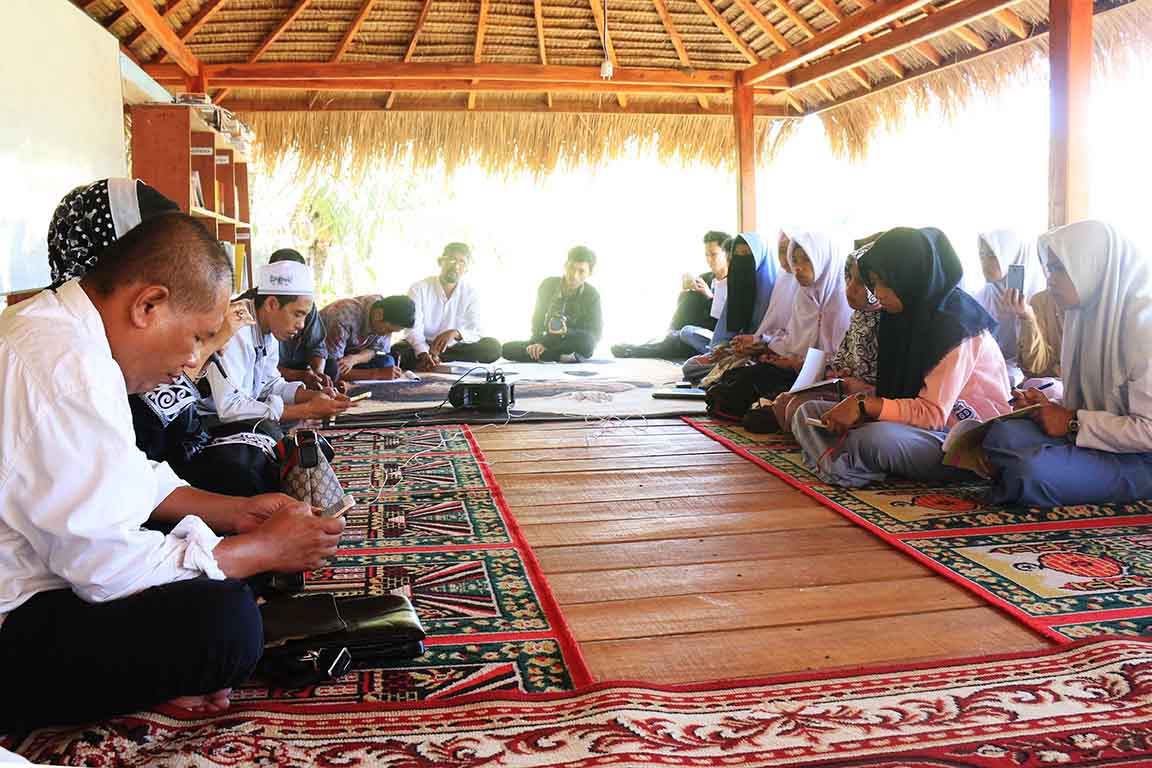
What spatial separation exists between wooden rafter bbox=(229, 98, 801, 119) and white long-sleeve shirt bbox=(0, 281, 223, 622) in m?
7.99

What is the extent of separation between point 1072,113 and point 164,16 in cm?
559

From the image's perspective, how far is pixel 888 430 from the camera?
364 cm

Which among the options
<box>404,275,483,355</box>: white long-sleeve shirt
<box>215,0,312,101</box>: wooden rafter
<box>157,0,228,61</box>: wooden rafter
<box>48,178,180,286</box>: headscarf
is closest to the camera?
<box>48,178,180,286</box>: headscarf

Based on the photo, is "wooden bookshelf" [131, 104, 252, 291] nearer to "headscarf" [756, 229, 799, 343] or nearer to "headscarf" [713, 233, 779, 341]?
"headscarf" [713, 233, 779, 341]

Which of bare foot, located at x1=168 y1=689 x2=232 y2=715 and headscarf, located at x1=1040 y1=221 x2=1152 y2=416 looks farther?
headscarf, located at x1=1040 y1=221 x2=1152 y2=416

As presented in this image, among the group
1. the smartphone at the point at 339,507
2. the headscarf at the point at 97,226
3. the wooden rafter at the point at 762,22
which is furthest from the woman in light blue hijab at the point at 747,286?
the headscarf at the point at 97,226

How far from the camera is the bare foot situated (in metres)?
1.85

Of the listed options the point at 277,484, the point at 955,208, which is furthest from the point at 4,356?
the point at 955,208

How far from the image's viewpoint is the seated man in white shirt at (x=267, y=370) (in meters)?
3.38

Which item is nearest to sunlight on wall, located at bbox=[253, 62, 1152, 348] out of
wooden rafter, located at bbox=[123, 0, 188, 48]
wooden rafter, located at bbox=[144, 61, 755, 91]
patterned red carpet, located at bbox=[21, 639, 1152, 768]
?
wooden rafter, located at bbox=[144, 61, 755, 91]

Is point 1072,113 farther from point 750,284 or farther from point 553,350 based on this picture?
point 553,350

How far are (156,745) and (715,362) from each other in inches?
190

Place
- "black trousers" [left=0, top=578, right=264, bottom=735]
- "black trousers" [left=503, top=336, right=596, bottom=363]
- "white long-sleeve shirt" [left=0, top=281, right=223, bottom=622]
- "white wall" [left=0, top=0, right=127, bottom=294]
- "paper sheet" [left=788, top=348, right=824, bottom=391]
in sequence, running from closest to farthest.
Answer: "white long-sleeve shirt" [left=0, top=281, right=223, bottom=622], "black trousers" [left=0, top=578, right=264, bottom=735], "white wall" [left=0, top=0, right=127, bottom=294], "paper sheet" [left=788, top=348, right=824, bottom=391], "black trousers" [left=503, top=336, right=596, bottom=363]

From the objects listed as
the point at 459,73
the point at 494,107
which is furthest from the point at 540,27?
the point at 494,107
